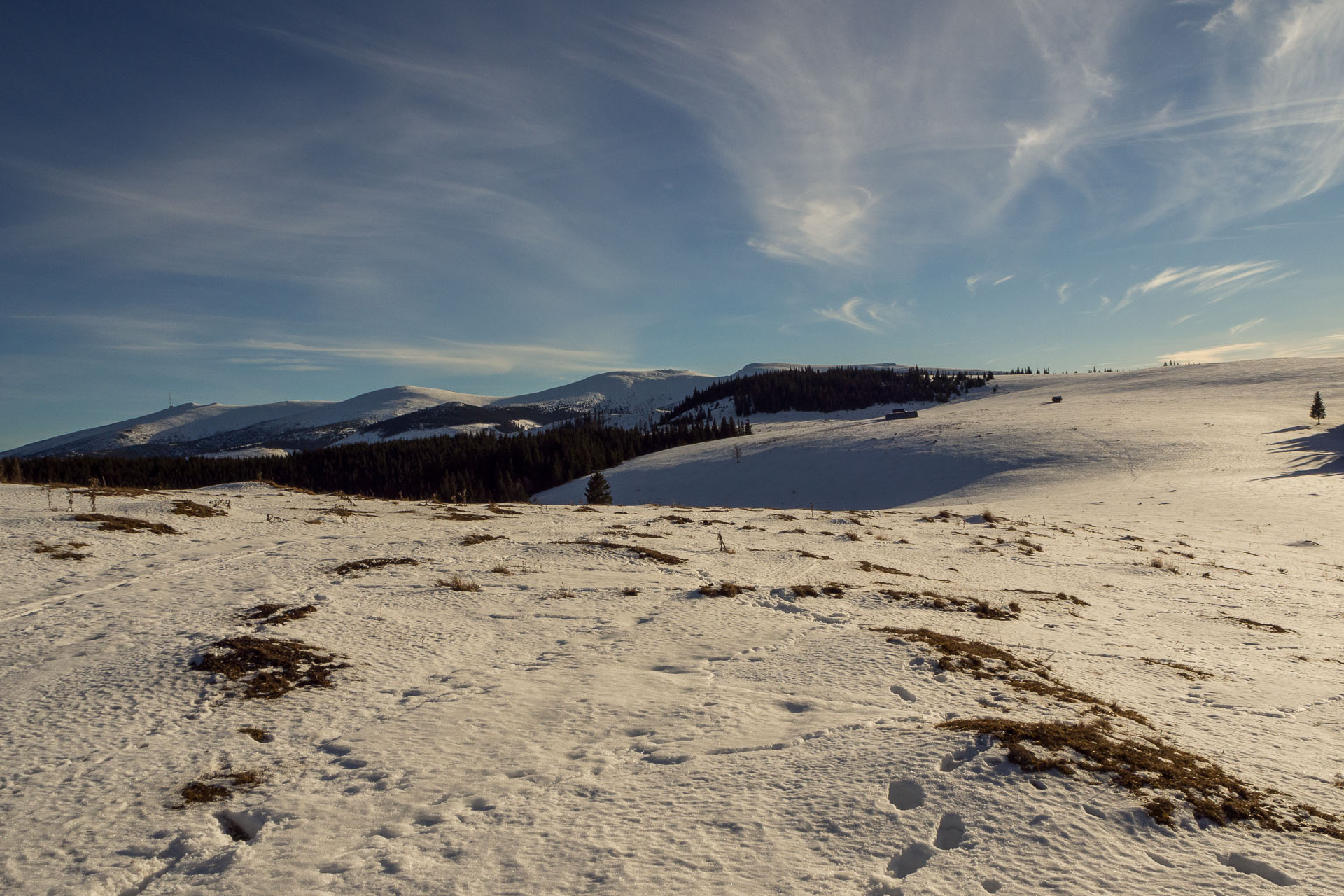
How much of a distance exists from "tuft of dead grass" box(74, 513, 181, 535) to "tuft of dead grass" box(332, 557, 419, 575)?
399 cm

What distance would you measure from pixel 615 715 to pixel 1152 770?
147 inches

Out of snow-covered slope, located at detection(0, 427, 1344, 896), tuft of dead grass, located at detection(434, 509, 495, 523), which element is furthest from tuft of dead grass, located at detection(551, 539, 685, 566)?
tuft of dead grass, located at detection(434, 509, 495, 523)

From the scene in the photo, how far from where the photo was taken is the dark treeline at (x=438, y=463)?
100 m

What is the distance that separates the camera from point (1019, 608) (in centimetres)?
965

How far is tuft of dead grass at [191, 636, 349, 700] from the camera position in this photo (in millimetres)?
5227

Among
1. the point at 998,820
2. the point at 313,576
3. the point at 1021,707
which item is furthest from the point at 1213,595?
the point at 313,576

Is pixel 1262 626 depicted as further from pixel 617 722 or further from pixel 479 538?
pixel 479 538

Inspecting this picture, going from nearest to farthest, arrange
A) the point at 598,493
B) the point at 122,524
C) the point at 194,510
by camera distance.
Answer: the point at 122,524, the point at 194,510, the point at 598,493

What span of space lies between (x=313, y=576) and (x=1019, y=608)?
1049 centimetres

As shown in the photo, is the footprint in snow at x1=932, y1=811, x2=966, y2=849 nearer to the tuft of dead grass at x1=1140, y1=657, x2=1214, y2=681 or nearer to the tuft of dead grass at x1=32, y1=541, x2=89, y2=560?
the tuft of dead grass at x1=1140, y1=657, x2=1214, y2=681

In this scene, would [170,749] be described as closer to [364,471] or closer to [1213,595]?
[1213,595]

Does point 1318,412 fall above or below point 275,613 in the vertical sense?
below

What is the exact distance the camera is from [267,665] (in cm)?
562

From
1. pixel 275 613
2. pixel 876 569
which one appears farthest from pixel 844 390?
pixel 275 613
